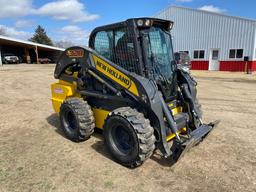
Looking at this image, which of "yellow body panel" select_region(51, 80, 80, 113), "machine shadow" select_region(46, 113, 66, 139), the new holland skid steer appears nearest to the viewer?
the new holland skid steer

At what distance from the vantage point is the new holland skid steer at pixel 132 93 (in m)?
3.42

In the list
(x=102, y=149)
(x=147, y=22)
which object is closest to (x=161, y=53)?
(x=147, y=22)

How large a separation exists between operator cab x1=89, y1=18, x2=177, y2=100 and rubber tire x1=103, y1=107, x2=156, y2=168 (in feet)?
2.60

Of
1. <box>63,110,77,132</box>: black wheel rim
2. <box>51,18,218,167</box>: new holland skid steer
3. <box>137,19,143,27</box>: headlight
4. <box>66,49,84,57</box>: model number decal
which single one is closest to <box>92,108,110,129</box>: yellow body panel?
<box>51,18,218,167</box>: new holland skid steer

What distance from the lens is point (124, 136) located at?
374 cm

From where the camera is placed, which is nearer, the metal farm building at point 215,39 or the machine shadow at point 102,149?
the machine shadow at point 102,149

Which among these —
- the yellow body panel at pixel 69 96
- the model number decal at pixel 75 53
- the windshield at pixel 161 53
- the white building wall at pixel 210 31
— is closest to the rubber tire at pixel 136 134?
the yellow body panel at pixel 69 96

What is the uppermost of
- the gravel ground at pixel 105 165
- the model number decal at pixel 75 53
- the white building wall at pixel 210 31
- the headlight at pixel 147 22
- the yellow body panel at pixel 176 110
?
the white building wall at pixel 210 31

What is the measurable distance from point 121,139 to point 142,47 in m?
1.63

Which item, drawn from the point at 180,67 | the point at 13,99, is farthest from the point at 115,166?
the point at 13,99

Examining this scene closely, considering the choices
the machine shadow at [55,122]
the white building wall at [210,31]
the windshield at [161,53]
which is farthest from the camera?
the white building wall at [210,31]

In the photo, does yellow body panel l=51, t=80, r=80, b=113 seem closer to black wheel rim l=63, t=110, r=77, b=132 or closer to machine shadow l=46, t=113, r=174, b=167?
black wheel rim l=63, t=110, r=77, b=132

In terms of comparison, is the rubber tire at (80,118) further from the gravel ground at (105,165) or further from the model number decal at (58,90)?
the model number decal at (58,90)

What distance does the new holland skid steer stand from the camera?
3416mm
